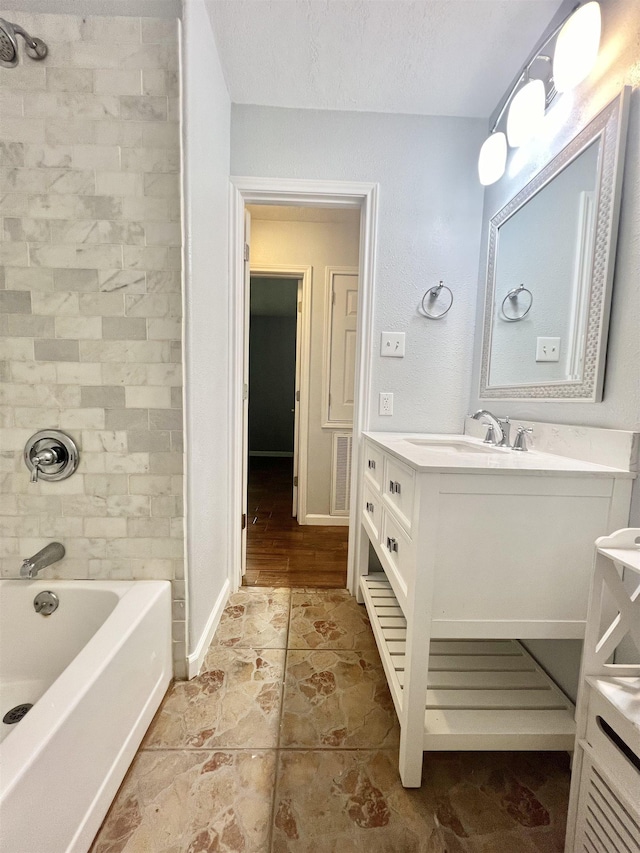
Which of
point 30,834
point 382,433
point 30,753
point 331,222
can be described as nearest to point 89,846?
point 30,834

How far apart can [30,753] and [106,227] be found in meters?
1.37

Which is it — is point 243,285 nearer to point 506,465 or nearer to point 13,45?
point 13,45

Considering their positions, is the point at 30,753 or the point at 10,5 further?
the point at 10,5

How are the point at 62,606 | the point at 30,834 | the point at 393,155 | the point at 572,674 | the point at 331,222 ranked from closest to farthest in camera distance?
the point at 30,834
the point at 572,674
the point at 62,606
the point at 393,155
the point at 331,222

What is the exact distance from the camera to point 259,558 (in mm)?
2262

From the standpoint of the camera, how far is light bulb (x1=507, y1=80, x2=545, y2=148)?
1.26m

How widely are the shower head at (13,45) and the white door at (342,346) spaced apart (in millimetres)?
1801

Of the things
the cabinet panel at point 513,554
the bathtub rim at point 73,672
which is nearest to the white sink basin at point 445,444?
the cabinet panel at point 513,554

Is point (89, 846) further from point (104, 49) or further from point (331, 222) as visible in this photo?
point (331, 222)

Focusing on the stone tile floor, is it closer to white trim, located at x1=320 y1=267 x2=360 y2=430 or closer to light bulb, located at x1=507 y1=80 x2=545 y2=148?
white trim, located at x1=320 y1=267 x2=360 y2=430

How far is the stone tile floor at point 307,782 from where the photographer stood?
849mm

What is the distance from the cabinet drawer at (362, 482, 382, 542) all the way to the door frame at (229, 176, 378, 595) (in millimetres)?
136

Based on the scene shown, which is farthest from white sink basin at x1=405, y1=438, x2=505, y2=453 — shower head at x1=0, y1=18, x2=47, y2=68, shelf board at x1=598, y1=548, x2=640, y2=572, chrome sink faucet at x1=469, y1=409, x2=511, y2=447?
shower head at x1=0, y1=18, x2=47, y2=68

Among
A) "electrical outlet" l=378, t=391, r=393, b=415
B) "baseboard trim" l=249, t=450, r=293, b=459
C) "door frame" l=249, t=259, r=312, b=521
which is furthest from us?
"baseboard trim" l=249, t=450, r=293, b=459
